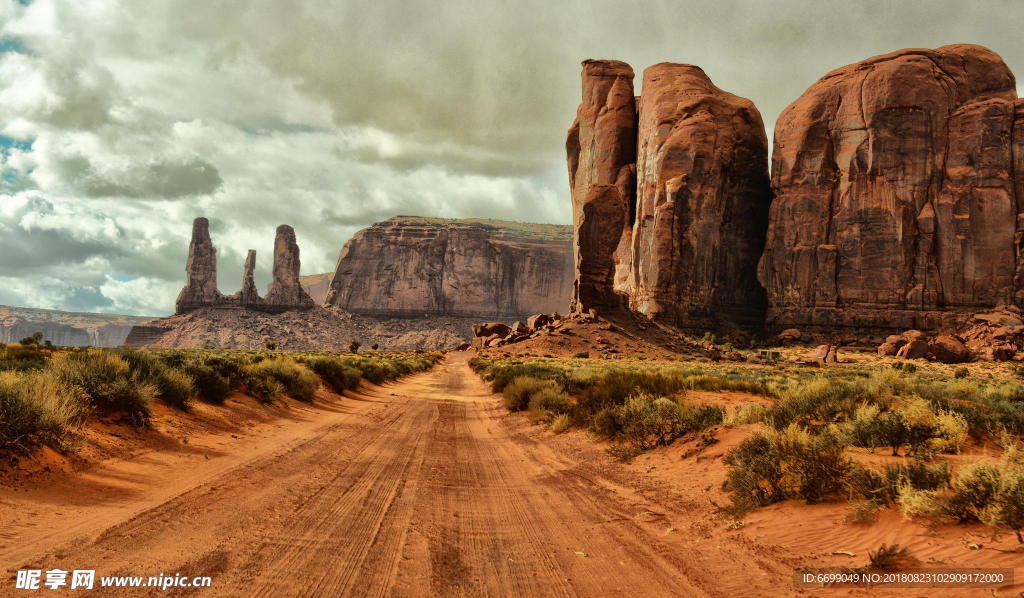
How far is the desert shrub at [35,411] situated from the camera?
5961mm

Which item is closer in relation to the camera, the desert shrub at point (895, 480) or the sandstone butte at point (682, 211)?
the desert shrub at point (895, 480)

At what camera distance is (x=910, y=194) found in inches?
2507

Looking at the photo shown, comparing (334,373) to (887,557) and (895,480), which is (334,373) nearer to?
(895,480)

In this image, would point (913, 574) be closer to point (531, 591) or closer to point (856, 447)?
point (531, 591)

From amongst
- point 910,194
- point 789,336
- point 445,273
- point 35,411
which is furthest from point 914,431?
point 445,273

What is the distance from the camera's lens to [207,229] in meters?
122

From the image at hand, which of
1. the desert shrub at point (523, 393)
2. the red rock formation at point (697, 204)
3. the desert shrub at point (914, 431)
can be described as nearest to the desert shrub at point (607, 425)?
the desert shrub at point (914, 431)

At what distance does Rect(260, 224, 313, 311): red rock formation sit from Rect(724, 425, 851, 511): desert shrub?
126288 millimetres

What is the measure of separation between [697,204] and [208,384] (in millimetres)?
67188

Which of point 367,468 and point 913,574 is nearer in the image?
point 913,574

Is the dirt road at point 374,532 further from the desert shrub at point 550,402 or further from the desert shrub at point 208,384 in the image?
the desert shrub at point 550,402

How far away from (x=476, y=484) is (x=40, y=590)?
15.5ft

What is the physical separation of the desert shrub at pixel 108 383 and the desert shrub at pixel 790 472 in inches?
348

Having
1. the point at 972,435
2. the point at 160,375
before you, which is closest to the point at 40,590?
the point at 160,375
